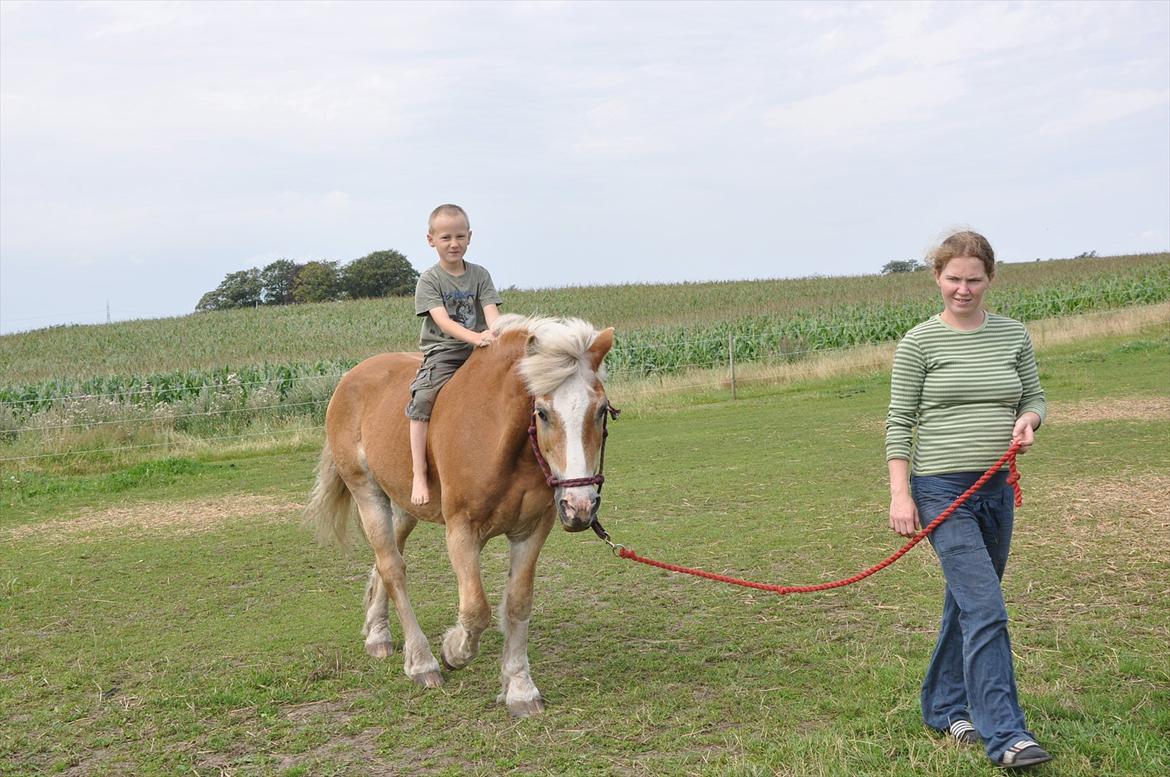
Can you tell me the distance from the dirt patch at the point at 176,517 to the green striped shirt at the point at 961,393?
7.59 metres

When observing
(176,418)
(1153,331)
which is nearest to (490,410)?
(176,418)

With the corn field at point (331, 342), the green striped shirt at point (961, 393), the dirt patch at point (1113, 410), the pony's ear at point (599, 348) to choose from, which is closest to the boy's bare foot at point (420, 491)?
the pony's ear at point (599, 348)

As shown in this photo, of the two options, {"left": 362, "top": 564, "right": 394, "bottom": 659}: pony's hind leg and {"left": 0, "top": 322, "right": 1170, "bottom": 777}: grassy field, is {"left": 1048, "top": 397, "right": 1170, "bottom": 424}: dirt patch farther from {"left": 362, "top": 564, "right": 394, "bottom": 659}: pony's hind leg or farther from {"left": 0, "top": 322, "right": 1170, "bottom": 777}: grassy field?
{"left": 362, "top": 564, "right": 394, "bottom": 659}: pony's hind leg

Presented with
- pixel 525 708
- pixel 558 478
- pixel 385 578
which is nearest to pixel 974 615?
pixel 558 478

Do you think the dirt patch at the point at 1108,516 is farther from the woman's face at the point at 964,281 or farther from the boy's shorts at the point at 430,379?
the boy's shorts at the point at 430,379

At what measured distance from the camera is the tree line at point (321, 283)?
66.5m

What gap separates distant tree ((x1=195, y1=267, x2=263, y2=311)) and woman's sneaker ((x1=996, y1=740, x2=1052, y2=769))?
6753cm

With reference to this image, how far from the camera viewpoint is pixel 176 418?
16.4 meters

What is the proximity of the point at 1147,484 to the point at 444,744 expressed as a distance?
6.83 metres

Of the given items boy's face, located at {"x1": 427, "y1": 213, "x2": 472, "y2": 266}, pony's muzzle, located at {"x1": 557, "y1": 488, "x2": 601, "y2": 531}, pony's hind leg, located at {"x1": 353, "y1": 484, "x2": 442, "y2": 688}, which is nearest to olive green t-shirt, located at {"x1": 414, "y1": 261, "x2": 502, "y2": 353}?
boy's face, located at {"x1": 427, "y1": 213, "x2": 472, "y2": 266}

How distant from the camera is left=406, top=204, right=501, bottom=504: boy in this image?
5066 mm

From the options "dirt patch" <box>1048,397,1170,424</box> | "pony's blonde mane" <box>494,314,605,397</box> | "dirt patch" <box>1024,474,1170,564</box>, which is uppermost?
"pony's blonde mane" <box>494,314,605,397</box>

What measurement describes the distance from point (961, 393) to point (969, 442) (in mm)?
176

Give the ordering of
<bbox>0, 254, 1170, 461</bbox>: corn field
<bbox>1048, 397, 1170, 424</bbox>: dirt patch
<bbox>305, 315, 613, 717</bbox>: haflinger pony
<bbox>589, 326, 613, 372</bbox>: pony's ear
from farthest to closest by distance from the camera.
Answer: <bbox>0, 254, 1170, 461</bbox>: corn field → <bbox>1048, 397, 1170, 424</bbox>: dirt patch → <bbox>589, 326, 613, 372</bbox>: pony's ear → <bbox>305, 315, 613, 717</bbox>: haflinger pony
